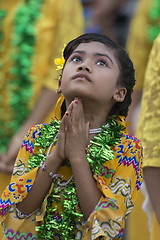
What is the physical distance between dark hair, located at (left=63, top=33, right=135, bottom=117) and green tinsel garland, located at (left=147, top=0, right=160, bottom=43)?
4.31ft

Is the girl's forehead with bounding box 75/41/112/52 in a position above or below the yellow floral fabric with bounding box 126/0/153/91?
below

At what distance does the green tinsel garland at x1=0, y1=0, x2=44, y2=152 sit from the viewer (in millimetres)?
Answer: 3605

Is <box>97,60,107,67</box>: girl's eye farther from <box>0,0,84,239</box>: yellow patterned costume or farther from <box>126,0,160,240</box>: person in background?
<box>126,0,160,240</box>: person in background

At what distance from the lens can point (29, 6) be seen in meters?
3.65

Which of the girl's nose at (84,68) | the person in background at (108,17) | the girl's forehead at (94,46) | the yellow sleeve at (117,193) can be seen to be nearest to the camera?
the yellow sleeve at (117,193)

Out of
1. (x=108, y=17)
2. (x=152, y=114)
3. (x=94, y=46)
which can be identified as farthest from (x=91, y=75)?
(x=108, y=17)

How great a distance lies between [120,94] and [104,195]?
444mm

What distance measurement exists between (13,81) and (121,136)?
1.36m

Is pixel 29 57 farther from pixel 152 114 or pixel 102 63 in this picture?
pixel 102 63

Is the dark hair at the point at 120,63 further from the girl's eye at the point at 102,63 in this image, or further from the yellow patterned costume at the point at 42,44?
the yellow patterned costume at the point at 42,44

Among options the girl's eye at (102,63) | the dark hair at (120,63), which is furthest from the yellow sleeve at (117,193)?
the girl's eye at (102,63)

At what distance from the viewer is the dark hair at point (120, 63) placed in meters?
2.46

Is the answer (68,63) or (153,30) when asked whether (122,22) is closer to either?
(153,30)

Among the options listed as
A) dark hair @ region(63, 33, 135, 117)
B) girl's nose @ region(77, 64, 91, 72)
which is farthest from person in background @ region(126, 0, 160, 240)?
girl's nose @ region(77, 64, 91, 72)
